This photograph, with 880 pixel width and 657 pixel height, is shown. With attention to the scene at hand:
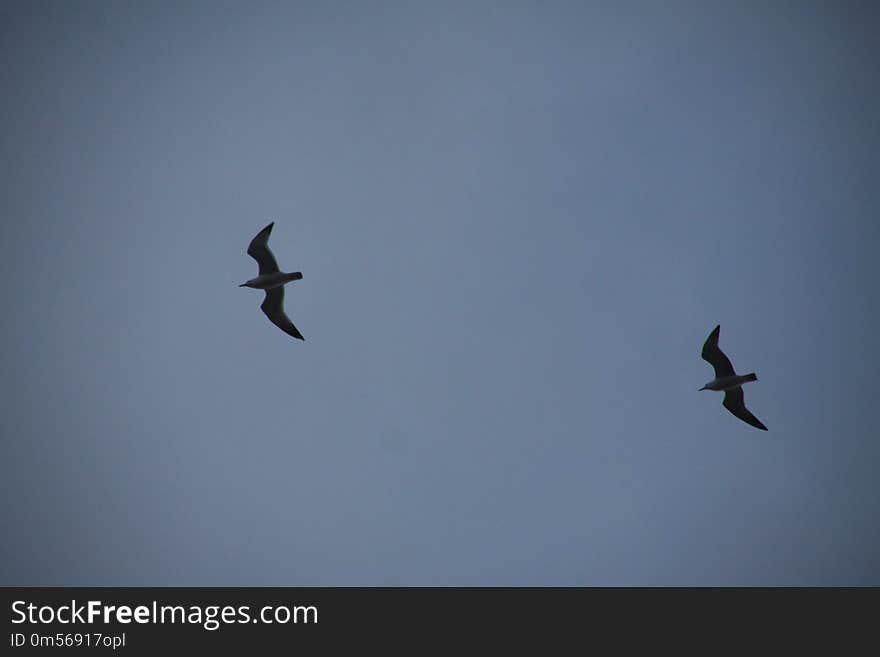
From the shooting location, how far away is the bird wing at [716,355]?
1074 inches

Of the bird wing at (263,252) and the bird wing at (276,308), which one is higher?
the bird wing at (263,252)

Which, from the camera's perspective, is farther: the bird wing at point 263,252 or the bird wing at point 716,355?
the bird wing at point 716,355

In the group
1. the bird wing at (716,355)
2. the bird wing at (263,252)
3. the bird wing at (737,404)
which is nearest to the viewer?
the bird wing at (263,252)

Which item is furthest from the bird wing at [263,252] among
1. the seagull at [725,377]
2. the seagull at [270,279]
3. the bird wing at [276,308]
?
the seagull at [725,377]

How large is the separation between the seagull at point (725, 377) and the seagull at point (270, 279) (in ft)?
52.7

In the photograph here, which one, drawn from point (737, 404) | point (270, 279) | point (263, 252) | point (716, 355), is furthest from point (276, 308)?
point (737, 404)

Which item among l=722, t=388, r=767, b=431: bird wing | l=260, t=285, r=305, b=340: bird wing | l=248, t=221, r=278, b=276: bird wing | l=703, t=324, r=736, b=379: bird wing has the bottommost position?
l=722, t=388, r=767, b=431: bird wing

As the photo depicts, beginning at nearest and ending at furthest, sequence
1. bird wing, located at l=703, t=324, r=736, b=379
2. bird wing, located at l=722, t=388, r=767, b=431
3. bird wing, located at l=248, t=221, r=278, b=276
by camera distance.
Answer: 1. bird wing, located at l=248, t=221, r=278, b=276
2. bird wing, located at l=703, t=324, r=736, b=379
3. bird wing, located at l=722, t=388, r=767, b=431

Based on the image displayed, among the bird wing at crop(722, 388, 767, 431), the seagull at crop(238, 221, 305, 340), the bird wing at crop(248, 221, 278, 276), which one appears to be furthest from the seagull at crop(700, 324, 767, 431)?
the bird wing at crop(248, 221, 278, 276)

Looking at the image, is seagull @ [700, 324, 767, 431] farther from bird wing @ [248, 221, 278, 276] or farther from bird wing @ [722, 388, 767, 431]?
bird wing @ [248, 221, 278, 276]

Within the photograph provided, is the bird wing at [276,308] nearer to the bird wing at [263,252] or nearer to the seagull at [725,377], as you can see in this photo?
the bird wing at [263,252]

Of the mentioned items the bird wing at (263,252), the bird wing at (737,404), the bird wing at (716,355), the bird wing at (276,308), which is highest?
the bird wing at (263,252)

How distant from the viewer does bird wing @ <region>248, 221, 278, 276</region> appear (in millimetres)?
25344
